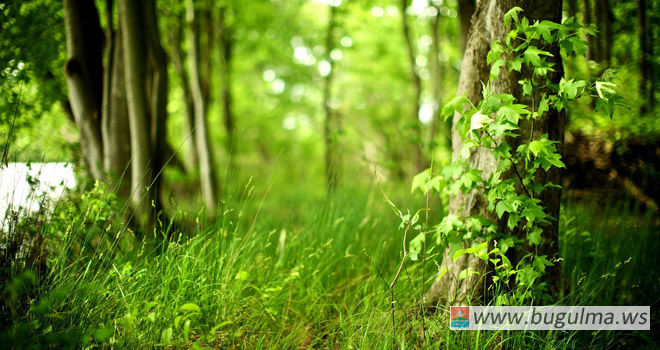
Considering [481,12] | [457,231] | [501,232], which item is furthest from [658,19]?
[457,231]

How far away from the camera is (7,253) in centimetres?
168

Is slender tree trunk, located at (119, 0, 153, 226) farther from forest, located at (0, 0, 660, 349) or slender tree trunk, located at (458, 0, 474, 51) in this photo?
slender tree trunk, located at (458, 0, 474, 51)

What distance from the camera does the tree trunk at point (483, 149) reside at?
1.92m

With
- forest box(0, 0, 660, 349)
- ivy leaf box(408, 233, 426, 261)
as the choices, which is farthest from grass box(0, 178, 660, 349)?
ivy leaf box(408, 233, 426, 261)

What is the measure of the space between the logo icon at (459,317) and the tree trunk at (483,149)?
50 mm

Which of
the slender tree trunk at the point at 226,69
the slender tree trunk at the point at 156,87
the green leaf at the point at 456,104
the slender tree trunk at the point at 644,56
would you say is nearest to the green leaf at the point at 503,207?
the green leaf at the point at 456,104

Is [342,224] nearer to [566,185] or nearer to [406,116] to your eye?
[566,185]

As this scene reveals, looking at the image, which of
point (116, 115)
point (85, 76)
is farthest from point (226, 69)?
point (116, 115)

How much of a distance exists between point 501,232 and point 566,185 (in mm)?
1356

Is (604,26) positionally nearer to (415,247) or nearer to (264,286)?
(415,247)

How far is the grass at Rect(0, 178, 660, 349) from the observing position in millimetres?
1605

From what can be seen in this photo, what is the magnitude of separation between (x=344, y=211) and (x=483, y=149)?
130cm

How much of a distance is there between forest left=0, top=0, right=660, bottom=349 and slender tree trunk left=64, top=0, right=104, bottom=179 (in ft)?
0.05

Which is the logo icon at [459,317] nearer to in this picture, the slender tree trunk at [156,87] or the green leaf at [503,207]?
the green leaf at [503,207]
